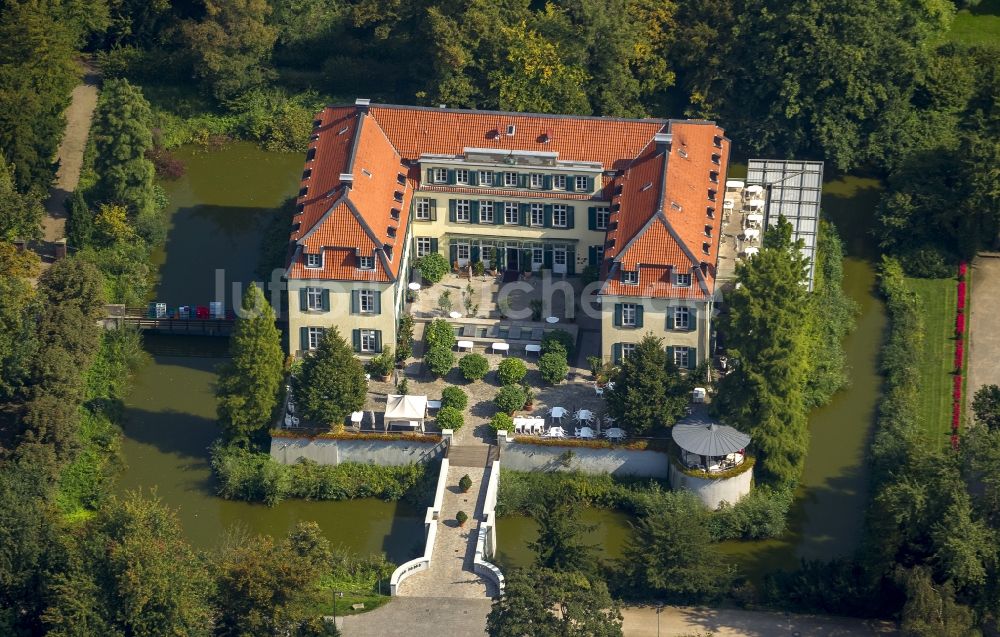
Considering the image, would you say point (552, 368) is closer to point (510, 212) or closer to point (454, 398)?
point (454, 398)

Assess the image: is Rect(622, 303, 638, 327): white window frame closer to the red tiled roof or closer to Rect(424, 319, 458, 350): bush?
the red tiled roof

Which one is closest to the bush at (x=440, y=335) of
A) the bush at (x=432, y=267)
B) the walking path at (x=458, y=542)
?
the bush at (x=432, y=267)

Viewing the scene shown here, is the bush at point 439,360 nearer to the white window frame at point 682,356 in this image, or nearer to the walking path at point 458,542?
the walking path at point 458,542

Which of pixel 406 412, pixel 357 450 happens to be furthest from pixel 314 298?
pixel 357 450

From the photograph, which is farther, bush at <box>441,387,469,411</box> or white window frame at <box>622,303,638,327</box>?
white window frame at <box>622,303,638,327</box>

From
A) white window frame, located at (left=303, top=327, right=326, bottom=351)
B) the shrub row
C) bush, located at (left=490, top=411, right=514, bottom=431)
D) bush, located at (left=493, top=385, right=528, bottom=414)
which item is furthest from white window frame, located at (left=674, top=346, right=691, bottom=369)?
white window frame, located at (left=303, top=327, right=326, bottom=351)

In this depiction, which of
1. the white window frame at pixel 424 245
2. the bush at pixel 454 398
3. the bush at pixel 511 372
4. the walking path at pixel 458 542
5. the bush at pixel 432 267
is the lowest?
the walking path at pixel 458 542

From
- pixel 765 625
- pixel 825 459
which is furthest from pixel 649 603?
pixel 825 459
